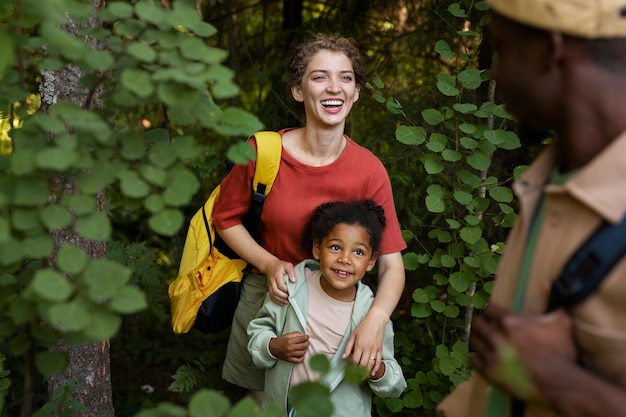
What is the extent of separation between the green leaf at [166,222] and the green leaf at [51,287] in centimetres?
24

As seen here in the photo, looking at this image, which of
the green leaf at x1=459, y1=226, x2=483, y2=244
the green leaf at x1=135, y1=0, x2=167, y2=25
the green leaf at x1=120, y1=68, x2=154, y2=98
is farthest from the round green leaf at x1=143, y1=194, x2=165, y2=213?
the green leaf at x1=459, y1=226, x2=483, y2=244

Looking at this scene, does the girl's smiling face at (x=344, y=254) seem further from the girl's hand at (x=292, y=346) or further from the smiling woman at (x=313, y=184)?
the girl's hand at (x=292, y=346)

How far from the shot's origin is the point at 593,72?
148cm

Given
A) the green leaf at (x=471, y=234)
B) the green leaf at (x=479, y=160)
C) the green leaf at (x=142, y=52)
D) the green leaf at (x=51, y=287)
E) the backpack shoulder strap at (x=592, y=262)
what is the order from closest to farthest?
the backpack shoulder strap at (x=592, y=262) < the green leaf at (x=51, y=287) < the green leaf at (x=142, y=52) < the green leaf at (x=479, y=160) < the green leaf at (x=471, y=234)

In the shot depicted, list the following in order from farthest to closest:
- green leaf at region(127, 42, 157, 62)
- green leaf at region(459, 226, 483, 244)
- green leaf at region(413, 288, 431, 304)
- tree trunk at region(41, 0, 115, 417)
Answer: green leaf at region(413, 288, 431, 304) < green leaf at region(459, 226, 483, 244) < tree trunk at region(41, 0, 115, 417) < green leaf at region(127, 42, 157, 62)

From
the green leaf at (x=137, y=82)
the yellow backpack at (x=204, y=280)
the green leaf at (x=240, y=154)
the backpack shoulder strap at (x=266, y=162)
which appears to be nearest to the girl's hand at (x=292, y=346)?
the yellow backpack at (x=204, y=280)

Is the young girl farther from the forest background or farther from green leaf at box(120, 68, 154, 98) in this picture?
green leaf at box(120, 68, 154, 98)

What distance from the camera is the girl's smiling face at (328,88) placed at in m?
3.28

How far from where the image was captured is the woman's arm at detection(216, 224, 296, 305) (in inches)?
125

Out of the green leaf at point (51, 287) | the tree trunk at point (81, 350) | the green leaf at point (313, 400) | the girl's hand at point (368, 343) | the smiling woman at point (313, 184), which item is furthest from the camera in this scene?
the tree trunk at point (81, 350)

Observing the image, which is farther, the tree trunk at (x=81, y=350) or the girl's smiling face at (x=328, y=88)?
the tree trunk at (x=81, y=350)

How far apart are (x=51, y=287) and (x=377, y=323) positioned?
1.70 metres

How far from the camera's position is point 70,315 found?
1.66m

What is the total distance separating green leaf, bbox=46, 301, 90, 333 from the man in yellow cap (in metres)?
0.87
